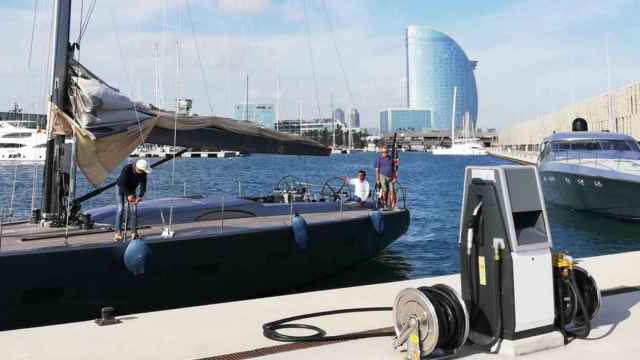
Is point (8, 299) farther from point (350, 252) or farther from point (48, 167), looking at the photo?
point (350, 252)

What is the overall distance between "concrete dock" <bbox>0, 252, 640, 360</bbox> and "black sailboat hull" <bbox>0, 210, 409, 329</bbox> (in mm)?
1711

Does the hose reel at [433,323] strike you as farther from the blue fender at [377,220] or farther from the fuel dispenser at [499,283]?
the blue fender at [377,220]

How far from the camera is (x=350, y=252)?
1276 cm

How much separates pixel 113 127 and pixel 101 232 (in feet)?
5.95

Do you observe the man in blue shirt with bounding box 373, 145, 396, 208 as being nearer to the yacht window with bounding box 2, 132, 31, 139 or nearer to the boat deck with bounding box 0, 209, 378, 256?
the boat deck with bounding box 0, 209, 378, 256

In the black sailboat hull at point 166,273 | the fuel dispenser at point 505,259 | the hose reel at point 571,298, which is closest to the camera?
the fuel dispenser at point 505,259

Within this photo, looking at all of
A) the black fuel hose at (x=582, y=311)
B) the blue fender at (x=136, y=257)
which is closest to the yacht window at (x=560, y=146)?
the black fuel hose at (x=582, y=311)

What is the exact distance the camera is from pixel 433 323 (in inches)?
194

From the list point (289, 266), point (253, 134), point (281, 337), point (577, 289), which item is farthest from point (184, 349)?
point (253, 134)

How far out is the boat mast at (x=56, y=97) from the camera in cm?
989

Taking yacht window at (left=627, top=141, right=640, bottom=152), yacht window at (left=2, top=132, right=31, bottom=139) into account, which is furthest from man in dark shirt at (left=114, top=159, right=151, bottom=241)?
yacht window at (left=2, top=132, right=31, bottom=139)

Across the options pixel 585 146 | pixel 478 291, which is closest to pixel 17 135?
pixel 585 146

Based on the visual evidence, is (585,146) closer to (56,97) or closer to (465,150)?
(56,97)

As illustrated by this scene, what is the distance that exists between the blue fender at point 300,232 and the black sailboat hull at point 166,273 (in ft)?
0.37
